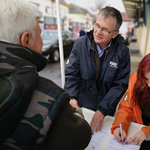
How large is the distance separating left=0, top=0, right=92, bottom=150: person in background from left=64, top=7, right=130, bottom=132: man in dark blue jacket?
0.88 m

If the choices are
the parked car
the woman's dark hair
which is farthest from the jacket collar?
the parked car

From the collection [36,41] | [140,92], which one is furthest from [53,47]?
[36,41]

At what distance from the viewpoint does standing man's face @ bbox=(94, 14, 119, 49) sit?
1.46 m

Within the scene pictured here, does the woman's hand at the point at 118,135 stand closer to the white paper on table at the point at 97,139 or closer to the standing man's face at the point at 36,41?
the white paper on table at the point at 97,139

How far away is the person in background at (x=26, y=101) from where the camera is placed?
443mm

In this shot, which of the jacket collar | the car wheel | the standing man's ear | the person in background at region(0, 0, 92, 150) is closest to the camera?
the person in background at region(0, 0, 92, 150)

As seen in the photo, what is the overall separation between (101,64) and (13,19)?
1.11m

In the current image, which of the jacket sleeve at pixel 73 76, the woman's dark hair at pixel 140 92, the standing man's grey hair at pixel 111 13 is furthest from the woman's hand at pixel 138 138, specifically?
the standing man's grey hair at pixel 111 13

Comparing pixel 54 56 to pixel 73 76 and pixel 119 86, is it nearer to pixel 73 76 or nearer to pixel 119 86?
pixel 73 76

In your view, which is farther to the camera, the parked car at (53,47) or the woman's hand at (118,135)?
the parked car at (53,47)

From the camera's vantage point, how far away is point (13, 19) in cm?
54

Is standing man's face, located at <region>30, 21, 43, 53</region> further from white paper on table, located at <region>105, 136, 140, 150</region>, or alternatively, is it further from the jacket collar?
the jacket collar

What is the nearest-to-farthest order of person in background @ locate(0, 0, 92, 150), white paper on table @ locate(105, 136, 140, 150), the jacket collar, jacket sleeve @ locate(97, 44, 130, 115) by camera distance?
person in background @ locate(0, 0, 92, 150)
white paper on table @ locate(105, 136, 140, 150)
jacket sleeve @ locate(97, 44, 130, 115)
the jacket collar

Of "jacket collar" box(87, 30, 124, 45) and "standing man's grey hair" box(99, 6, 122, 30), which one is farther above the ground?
"standing man's grey hair" box(99, 6, 122, 30)
